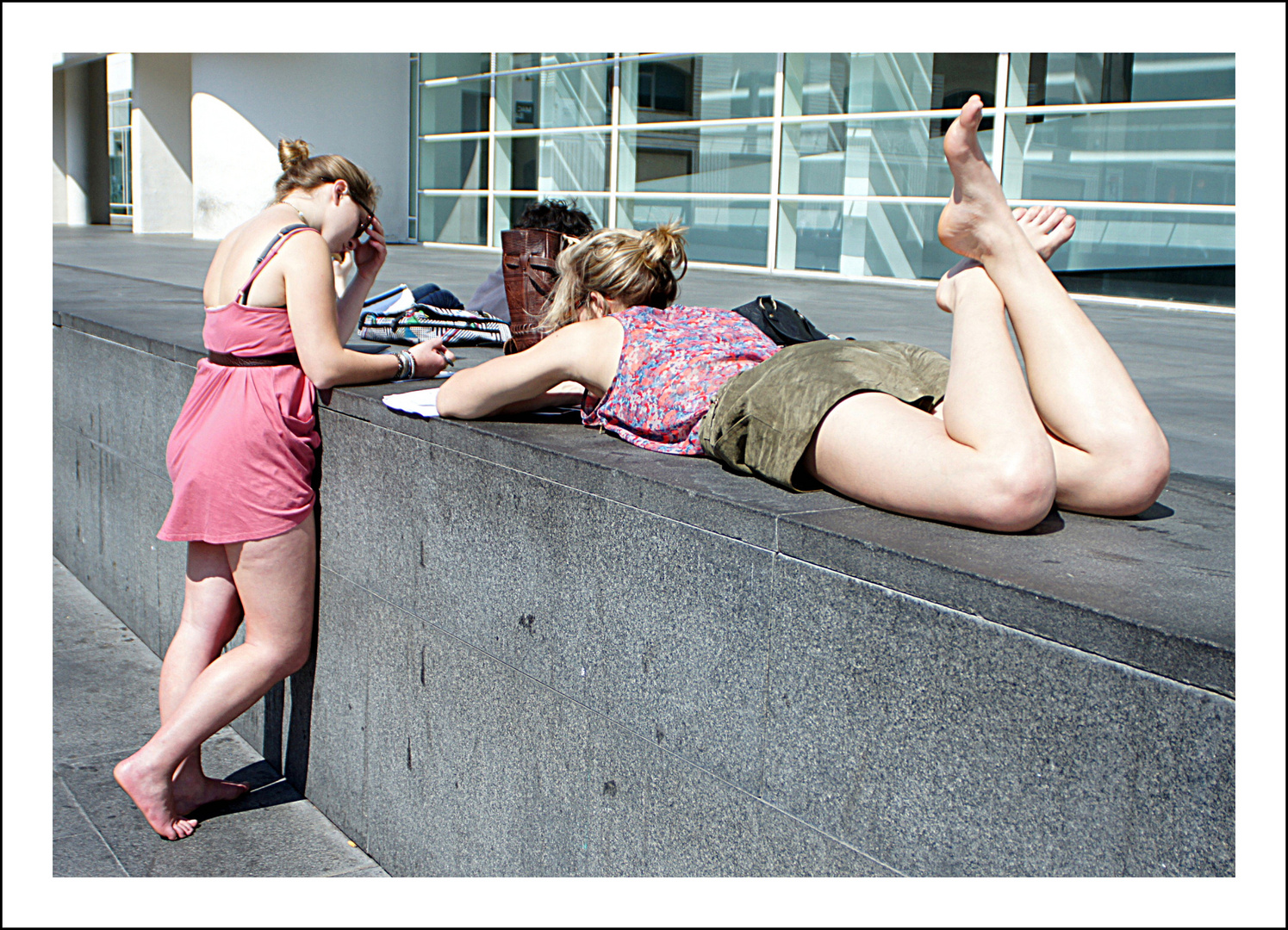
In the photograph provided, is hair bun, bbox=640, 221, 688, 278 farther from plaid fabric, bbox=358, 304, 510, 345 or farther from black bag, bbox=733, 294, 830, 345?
plaid fabric, bbox=358, 304, 510, 345

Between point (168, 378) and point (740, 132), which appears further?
point (740, 132)

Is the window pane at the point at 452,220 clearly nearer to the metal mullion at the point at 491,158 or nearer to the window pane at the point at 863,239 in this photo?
the metal mullion at the point at 491,158

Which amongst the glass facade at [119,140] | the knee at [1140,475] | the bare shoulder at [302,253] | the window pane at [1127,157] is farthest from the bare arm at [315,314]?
the glass facade at [119,140]

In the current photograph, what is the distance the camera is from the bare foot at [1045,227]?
9.11 feet

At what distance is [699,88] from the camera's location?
18.4m

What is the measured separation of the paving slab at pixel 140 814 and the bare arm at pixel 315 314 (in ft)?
4.76

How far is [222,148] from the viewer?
76.9 ft

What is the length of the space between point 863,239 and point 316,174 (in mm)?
13459

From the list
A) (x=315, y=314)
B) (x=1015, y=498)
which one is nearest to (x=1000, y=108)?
(x=315, y=314)

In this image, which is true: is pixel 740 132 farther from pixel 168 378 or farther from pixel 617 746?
pixel 617 746

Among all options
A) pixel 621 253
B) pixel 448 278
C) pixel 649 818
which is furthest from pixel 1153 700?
pixel 448 278

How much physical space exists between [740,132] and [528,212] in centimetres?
1327

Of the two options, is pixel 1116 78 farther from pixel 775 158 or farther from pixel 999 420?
pixel 999 420

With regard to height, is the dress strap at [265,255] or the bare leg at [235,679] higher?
the dress strap at [265,255]
